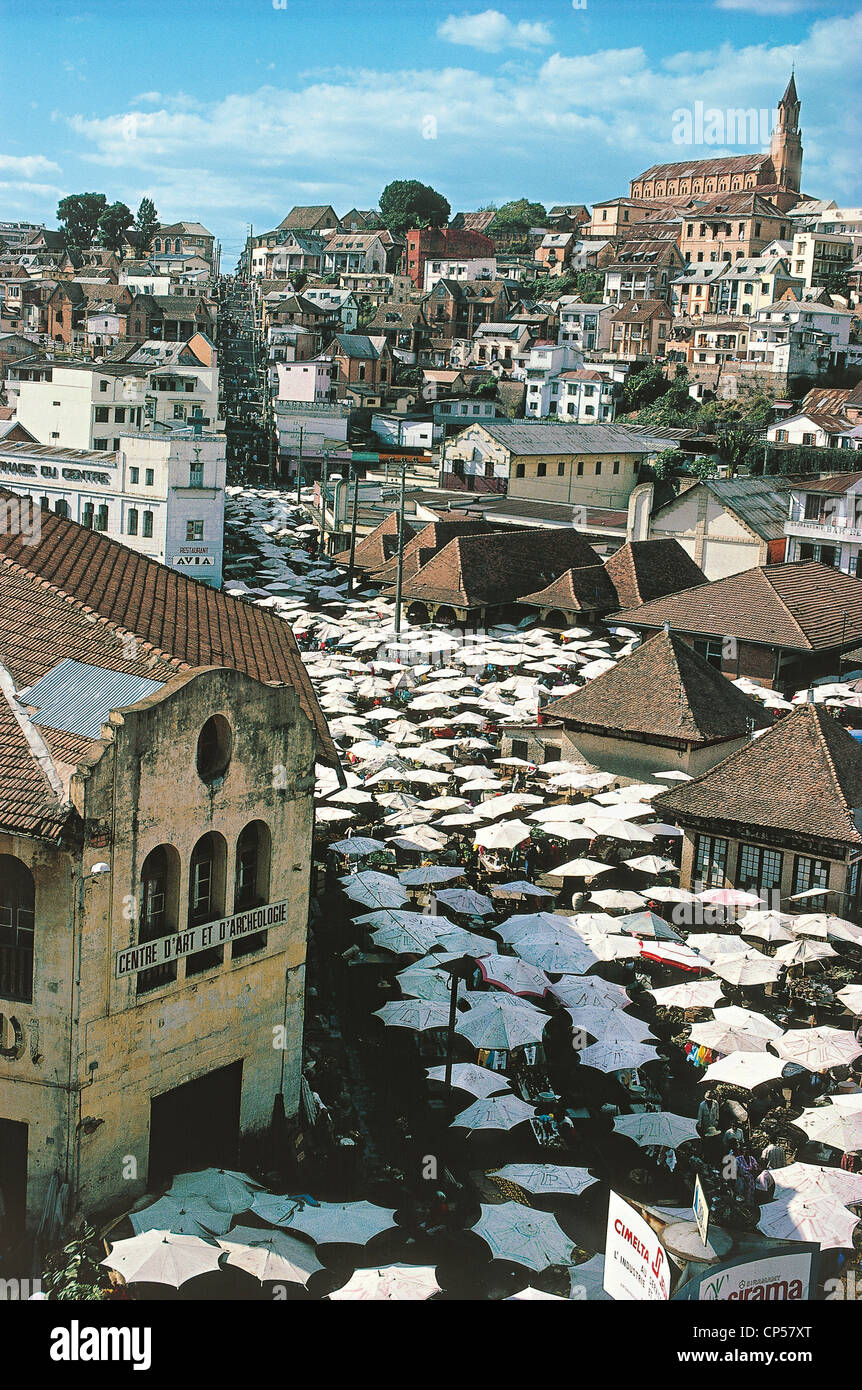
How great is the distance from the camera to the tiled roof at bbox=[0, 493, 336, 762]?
63.5 ft

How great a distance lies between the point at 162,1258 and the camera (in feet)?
48.8

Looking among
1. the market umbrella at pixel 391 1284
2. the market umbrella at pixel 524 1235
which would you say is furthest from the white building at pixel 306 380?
the market umbrella at pixel 391 1284

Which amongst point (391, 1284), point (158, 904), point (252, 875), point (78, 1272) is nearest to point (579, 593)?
point (252, 875)

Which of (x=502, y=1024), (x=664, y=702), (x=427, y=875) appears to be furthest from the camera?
(x=664, y=702)

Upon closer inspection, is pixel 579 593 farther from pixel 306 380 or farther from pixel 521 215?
pixel 521 215

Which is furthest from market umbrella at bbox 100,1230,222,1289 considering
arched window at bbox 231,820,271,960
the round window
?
the round window

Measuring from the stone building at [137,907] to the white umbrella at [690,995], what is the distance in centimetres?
671

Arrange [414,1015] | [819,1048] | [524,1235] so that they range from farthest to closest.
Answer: [414,1015], [819,1048], [524,1235]

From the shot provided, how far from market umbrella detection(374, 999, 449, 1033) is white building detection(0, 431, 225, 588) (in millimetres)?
42377

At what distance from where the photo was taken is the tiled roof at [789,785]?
2750 cm

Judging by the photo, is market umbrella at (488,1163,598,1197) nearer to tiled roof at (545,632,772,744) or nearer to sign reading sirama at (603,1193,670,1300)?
sign reading sirama at (603,1193,670,1300)

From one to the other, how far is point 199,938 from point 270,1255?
389cm

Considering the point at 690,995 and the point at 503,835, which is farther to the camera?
the point at 503,835

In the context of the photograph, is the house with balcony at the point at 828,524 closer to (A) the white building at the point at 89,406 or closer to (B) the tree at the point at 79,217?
(A) the white building at the point at 89,406
